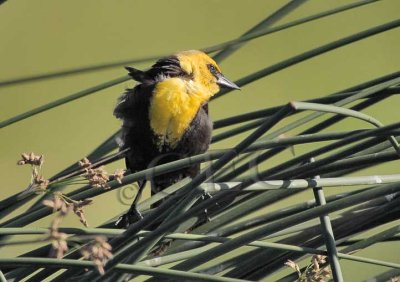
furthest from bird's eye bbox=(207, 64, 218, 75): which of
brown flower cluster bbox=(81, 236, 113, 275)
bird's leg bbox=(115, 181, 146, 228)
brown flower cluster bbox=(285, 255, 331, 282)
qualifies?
brown flower cluster bbox=(81, 236, 113, 275)

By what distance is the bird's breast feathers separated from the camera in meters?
1.45

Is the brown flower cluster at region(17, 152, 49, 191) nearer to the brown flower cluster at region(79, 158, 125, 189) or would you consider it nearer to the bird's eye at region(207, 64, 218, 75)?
the brown flower cluster at region(79, 158, 125, 189)

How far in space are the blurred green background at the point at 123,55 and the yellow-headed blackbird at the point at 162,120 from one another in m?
1.06

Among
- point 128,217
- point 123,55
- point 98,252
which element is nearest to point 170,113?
point 128,217

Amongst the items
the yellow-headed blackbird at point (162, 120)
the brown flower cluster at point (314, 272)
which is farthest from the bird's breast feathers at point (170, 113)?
the brown flower cluster at point (314, 272)

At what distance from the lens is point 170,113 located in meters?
1.46

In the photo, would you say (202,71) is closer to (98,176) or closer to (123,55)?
(98,176)

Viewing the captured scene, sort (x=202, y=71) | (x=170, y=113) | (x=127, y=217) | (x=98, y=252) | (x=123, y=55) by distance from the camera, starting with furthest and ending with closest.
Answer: (x=123, y=55) → (x=202, y=71) → (x=170, y=113) → (x=127, y=217) → (x=98, y=252)

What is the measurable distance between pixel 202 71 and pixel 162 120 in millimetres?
170

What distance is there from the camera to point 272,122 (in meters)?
0.65

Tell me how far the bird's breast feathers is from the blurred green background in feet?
3.57

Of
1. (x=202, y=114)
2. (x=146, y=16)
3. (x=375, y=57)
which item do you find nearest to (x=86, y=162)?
(x=202, y=114)

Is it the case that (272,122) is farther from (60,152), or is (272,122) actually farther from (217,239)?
(60,152)

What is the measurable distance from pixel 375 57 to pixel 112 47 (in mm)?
929
